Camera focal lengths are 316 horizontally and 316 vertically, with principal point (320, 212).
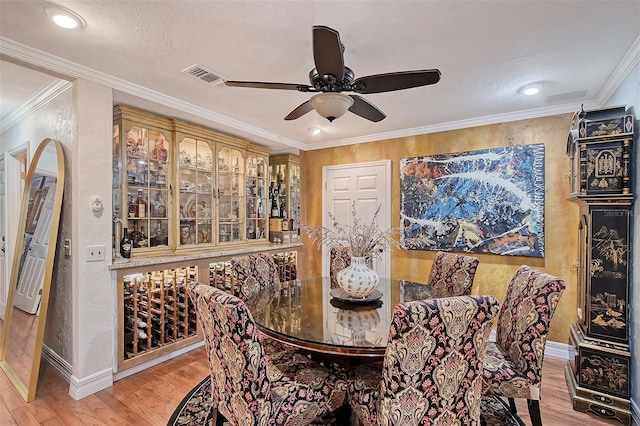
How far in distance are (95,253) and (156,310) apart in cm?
85

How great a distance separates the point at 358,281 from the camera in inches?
86.4

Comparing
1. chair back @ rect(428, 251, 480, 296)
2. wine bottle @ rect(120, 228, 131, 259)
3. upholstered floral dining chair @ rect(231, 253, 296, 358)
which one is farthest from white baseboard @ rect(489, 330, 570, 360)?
wine bottle @ rect(120, 228, 131, 259)

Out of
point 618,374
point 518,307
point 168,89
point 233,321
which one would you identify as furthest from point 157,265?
point 618,374

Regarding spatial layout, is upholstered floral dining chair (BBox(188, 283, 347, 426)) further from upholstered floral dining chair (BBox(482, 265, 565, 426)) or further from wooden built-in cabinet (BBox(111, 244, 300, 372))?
wooden built-in cabinet (BBox(111, 244, 300, 372))

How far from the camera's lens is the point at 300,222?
512 centimetres

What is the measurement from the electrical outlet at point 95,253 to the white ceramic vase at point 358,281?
1.93 meters

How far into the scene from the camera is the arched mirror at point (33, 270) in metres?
2.56

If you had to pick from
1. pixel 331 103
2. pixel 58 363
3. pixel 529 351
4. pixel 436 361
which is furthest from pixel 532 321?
pixel 58 363

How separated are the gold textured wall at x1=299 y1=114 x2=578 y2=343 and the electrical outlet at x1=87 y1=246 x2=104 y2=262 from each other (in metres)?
3.20

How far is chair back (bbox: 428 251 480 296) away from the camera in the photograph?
106 inches

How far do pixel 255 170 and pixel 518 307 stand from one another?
354 cm

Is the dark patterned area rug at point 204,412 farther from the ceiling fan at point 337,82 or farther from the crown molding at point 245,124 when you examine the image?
the crown molding at point 245,124

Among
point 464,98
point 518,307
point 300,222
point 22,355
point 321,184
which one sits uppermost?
point 464,98

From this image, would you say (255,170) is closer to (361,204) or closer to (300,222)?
(300,222)
